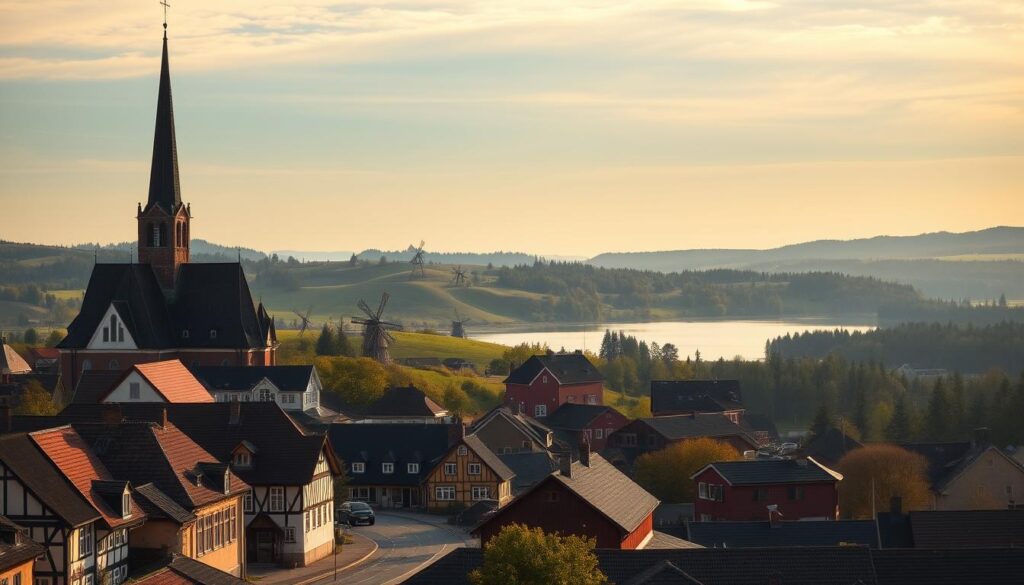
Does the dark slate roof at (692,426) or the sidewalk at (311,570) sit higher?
the dark slate roof at (692,426)

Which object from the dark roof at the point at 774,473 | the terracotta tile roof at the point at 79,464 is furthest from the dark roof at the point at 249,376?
the terracotta tile roof at the point at 79,464

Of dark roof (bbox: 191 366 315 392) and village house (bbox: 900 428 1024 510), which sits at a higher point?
dark roof (bbox: 191 366 315 392)

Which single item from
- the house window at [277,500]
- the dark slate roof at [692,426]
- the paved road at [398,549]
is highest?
the house window at [277,500]

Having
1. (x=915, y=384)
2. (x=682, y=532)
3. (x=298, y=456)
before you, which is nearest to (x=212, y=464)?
(x=298, y=456)

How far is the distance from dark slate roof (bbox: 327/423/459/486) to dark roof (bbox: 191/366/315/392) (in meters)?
12.2

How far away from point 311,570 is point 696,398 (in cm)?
6551

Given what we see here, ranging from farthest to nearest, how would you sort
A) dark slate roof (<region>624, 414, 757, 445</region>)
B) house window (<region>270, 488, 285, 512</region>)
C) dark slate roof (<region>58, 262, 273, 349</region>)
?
dark slate roof (<region>624, 414, 757, 445</region>)
dark slate roof (<region>58, 262, 273, 349</region>)
house window (<region>270, 488, 285, 512</region>)

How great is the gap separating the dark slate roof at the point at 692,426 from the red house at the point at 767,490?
27.1 metres

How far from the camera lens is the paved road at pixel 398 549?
5728cm

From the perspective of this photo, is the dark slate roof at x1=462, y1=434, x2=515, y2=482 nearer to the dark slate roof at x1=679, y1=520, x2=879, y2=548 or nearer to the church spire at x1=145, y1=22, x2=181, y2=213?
the dark slate roof at x1=679, y1=520, x2=879, y2=548

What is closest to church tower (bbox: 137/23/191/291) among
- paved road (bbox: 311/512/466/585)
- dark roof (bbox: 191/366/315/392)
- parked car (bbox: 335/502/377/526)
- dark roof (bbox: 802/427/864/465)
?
dark roof (bbox: 191/366/315/392)

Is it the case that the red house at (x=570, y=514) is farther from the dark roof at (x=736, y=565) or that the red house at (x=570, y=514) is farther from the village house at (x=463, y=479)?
the village house at (x=463, y=479)

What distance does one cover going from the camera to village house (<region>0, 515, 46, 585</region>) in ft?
128

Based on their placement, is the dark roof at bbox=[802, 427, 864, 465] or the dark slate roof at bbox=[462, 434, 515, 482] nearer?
the dark slate roof at bbox=[462, 434, 515, 482]
